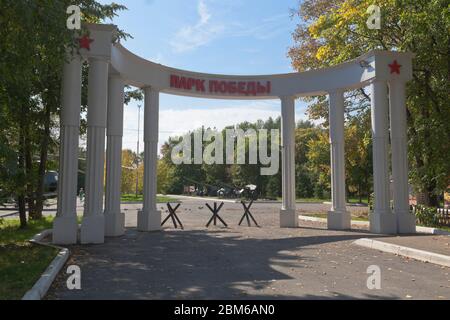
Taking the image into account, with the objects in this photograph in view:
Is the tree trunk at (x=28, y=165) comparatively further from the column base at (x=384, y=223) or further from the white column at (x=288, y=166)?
the column base at (x=384, y=223)

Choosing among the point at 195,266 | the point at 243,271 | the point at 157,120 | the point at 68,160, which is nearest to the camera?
the point at 243,271

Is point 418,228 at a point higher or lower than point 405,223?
lower

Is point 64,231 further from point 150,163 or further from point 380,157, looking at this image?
point 380,157

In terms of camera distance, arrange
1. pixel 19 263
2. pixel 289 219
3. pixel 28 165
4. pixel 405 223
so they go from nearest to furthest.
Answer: pixel 19 263
pixel 405 223
pixel 28 165
pixel 289 219

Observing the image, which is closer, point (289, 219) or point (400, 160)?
point (400, 160)

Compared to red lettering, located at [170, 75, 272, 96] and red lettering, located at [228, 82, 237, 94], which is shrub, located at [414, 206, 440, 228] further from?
red lettering, located at [228, 82, 237, 94]

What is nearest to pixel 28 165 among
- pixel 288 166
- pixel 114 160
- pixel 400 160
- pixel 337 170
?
pixel 114 160

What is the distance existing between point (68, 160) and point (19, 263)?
391 centimetres

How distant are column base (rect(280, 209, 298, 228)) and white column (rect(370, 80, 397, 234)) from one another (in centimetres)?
298

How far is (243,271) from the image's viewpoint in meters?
7.99

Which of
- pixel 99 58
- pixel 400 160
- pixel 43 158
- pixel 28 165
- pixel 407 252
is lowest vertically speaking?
pixel 407 252

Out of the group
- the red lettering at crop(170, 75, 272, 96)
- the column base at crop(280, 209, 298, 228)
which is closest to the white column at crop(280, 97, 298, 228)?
the column base at crop(280, 209, 298, 228)

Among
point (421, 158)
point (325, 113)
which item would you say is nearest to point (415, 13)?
point (421, 158)
